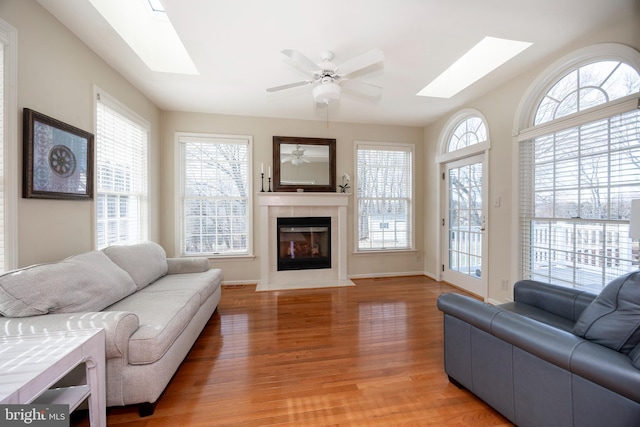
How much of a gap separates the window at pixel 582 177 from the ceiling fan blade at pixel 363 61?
1892 mm

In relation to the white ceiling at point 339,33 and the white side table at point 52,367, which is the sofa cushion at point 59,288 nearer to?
the white side table at point 52,367

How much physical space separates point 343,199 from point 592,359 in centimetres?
338

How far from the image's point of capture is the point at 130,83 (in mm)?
3010

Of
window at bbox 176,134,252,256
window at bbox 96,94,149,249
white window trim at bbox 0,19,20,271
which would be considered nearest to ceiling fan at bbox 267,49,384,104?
white window trim at bbox 0,19,20,271

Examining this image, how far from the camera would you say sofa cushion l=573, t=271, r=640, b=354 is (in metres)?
1.08

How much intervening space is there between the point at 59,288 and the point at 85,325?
0.40 m

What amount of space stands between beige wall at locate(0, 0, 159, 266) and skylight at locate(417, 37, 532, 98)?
348cm

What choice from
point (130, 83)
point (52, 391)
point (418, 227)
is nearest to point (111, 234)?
point (130, 83)

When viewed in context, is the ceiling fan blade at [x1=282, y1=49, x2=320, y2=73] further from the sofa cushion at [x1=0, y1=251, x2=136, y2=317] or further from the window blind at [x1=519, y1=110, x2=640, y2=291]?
the window blind at [x1=519, y1=110, x2=640, y2=291]

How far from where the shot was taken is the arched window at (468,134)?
136 inches

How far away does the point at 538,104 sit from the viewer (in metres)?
2.73

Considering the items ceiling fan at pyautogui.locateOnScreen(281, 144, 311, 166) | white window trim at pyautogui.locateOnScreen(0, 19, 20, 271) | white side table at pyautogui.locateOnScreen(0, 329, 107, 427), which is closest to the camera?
white side table at pyautogui.locateOnScreen(0, 329, 107, 427)

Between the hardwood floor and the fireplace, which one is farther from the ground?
the fireplace

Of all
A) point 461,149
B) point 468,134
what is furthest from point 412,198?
point 468,134
